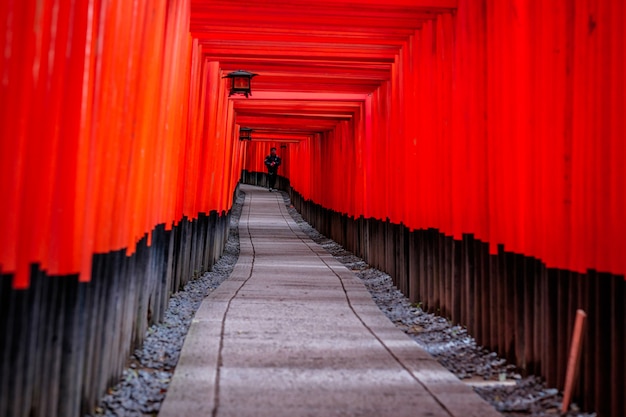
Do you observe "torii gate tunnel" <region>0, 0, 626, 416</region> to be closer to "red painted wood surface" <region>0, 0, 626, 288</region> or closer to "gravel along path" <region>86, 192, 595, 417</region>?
"red painted wood surface" <region>0, 0, 626, 288</region>

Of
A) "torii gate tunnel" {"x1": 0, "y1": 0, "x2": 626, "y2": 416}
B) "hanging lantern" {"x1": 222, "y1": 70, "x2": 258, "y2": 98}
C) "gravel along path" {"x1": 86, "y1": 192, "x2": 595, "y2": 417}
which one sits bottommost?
"gravel along path" {"x1": 86, "y1": 192, "x2": 595, "y2": 417}

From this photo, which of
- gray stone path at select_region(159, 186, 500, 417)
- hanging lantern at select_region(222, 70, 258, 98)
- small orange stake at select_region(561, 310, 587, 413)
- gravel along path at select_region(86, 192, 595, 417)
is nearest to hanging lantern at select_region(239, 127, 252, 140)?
hanging lantern at select_region(222, 70, 258, 98)

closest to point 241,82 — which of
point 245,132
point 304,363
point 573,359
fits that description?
point 304,363

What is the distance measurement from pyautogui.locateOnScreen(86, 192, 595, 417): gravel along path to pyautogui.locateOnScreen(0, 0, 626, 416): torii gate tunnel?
0.54 feet

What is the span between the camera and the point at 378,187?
39.0 ft

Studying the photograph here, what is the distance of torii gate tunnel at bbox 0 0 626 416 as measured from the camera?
9.85ft

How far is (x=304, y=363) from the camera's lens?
5.33 metres

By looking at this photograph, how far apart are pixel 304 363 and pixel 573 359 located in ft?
6.98

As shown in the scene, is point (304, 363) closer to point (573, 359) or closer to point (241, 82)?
point (573, 359)

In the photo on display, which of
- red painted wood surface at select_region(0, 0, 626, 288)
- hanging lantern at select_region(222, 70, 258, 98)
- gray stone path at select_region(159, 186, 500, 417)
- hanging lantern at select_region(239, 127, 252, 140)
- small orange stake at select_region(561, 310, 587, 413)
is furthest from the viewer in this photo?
hanging lantern at select_region(239, 127, 252, 140)

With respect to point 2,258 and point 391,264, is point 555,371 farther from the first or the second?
point 391,264

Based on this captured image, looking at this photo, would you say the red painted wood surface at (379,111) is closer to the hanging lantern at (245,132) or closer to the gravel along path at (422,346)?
the gravel along path at (422,346)

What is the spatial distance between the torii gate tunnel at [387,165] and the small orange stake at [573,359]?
4.1 inches

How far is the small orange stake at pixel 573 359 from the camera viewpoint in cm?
407
